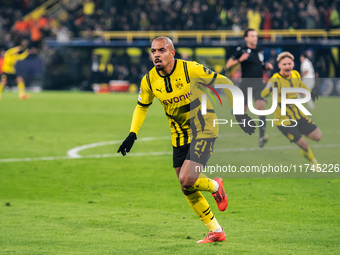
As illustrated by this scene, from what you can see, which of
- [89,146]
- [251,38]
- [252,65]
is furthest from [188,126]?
[89,146]

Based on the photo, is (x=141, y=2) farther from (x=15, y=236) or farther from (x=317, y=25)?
(x=15, y=236)

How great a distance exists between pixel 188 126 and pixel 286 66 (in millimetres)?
4896

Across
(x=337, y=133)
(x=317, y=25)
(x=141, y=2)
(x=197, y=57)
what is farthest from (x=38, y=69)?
(x=337, y=133)

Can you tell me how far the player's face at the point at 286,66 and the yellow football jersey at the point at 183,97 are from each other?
4.62 metres

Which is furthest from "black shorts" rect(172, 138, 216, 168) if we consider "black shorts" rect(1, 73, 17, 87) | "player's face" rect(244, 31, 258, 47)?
"black shorts" rect(1, 73, 17, 87)

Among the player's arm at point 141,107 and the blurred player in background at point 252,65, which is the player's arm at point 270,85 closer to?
the blurred player in background at point 252,65

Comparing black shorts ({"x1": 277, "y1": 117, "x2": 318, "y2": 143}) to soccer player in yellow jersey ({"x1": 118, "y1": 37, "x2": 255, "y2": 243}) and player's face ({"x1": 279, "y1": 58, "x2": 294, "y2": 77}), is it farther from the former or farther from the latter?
soccer player in yellow jersey ({"x1": 118, "y1": 37, "x2": 255, "y2": 243})

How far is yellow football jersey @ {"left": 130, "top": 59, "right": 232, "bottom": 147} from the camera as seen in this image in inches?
290

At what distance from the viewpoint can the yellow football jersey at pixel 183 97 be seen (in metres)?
7.36

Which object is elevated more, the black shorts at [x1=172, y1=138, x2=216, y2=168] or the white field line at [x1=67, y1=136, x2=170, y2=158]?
the black shorts at [x1=172, y1=138, x2=216, y2=168]

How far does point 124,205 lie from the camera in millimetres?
9547

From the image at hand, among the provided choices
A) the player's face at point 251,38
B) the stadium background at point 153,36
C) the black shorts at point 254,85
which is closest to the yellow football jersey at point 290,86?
the black shorts at point 254,85

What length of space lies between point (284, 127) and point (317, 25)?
21.7 meters

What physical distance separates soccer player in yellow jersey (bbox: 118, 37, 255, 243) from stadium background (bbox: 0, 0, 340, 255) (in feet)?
1.43
